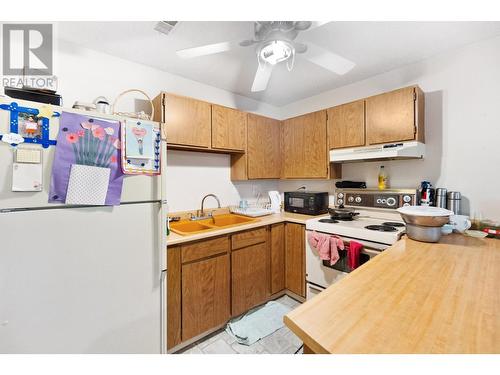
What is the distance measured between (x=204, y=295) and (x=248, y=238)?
60 cm

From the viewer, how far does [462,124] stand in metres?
1.84

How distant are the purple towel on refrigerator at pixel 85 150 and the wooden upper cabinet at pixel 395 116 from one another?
6.78 feet

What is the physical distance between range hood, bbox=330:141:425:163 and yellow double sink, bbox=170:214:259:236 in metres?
1.14

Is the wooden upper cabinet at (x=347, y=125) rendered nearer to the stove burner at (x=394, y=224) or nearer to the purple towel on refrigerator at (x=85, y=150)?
the stove burner at (x=394, y=224)

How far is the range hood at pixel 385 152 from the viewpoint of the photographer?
1.83m

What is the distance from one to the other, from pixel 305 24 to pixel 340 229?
1.49m

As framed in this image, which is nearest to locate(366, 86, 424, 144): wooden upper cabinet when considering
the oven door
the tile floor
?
the oven door

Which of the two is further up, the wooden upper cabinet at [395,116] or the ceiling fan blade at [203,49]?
the ceiling fan blade at [203,49]

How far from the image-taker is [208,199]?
99.3 inches

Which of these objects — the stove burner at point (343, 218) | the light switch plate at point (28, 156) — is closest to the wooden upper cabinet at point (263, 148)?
the stove burner at point (343, 218)
